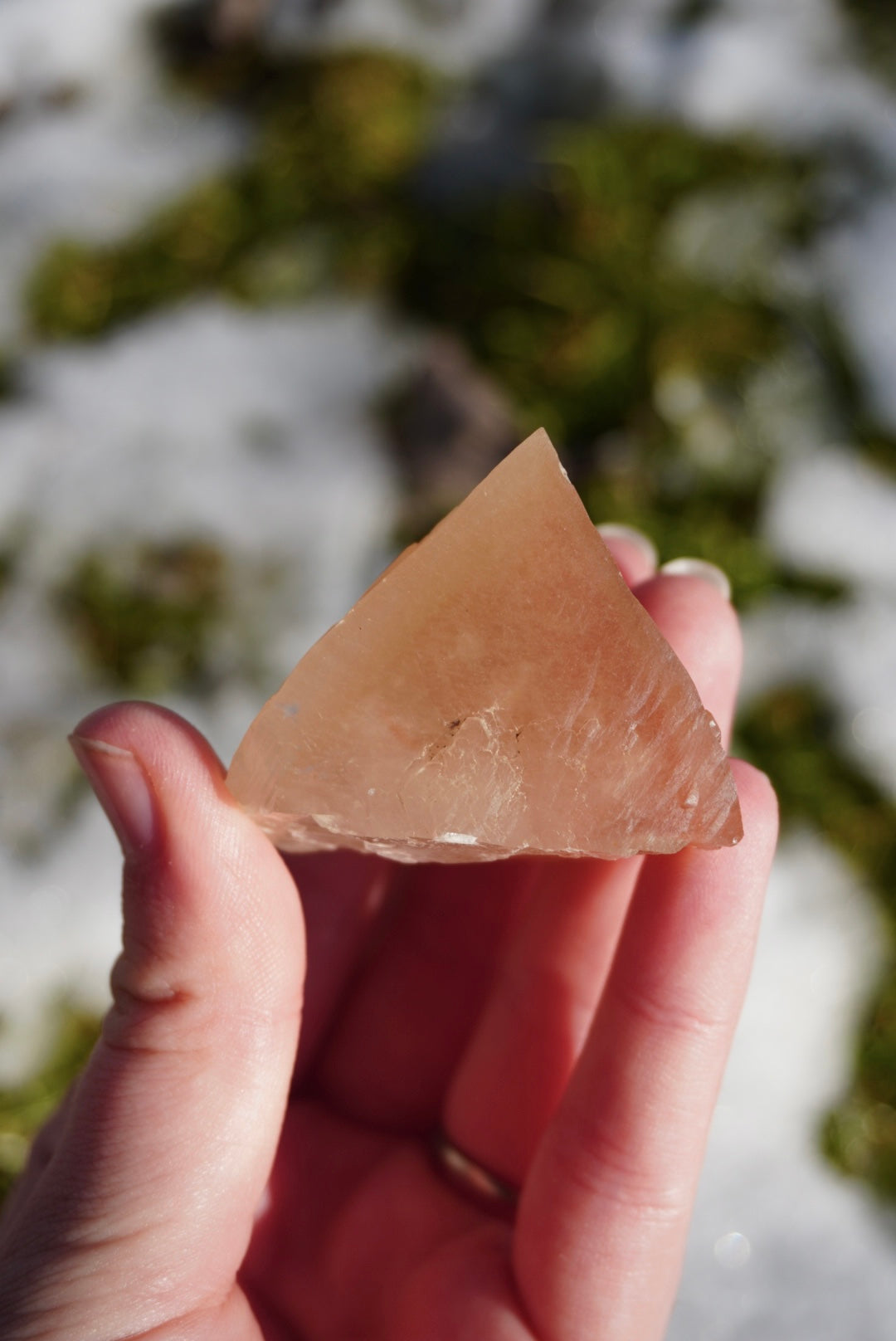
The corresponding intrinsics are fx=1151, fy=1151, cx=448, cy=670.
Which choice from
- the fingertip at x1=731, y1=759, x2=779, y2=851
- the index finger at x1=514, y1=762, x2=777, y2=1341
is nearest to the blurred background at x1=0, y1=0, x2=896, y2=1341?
the index finger at x1=514, y1=762, x2=777, y2=1341

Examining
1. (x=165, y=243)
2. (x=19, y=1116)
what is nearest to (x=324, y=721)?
(x=19, y=1116)

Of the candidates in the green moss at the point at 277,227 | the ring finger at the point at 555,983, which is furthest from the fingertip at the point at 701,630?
the green moss at the point at 277,227

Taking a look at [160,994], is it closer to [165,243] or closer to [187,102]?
[165,243]

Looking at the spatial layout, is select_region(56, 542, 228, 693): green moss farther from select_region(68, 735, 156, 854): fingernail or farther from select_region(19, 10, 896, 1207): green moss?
select_region(68, 735, 156, 854): fingernail

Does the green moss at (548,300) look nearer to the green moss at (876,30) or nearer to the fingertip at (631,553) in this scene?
the green moss at (876,30)

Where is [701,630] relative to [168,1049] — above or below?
above

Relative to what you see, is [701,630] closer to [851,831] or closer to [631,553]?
[631,553]

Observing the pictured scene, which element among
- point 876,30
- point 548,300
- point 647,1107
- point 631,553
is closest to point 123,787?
point 647,1107
